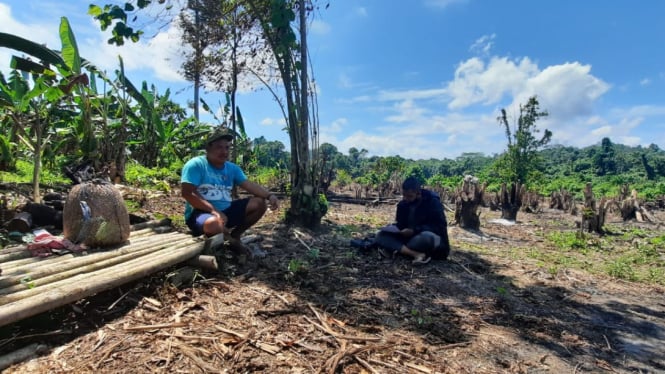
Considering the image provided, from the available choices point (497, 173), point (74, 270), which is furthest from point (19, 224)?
point (497, 173)

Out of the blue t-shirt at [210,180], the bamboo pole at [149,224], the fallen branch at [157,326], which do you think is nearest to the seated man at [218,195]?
the blue t-shirt at [210,180]

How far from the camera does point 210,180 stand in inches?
160

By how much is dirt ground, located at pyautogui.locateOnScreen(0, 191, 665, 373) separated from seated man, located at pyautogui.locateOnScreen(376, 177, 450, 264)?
0.53 ft

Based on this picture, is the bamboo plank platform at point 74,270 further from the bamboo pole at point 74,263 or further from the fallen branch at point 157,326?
the fallen branch at point 157,326

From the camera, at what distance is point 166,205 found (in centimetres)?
684

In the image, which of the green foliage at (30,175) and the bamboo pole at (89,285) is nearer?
the bamboo pole at (89,285)

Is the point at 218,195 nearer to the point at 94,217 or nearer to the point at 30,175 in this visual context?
the point at 94,217

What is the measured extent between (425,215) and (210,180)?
2.57 m

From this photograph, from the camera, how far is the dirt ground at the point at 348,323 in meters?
2.23

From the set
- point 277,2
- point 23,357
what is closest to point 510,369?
point 23,357

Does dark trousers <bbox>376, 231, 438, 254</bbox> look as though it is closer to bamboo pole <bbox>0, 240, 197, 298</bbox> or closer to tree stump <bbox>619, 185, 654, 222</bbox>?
bamboo pole <bbox>0, 240, 197, 298</bbox>

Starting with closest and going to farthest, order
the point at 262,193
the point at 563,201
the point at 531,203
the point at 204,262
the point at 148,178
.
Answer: the point at 204,262 → the point at 262,193 → the point at 148,178 → the point at 531,203 → the point at 563,201

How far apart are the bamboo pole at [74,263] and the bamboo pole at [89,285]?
7.0 inches

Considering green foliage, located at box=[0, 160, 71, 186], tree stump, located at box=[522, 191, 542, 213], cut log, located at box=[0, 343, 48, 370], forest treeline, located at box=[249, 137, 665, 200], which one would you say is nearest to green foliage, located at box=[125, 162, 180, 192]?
green foliage, located at box=[0, 160, 71, 186]
